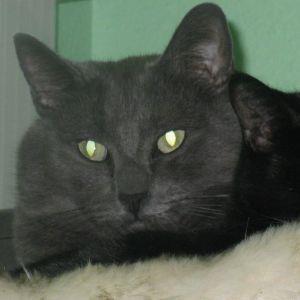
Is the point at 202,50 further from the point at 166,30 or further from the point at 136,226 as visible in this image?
the point at 166,30

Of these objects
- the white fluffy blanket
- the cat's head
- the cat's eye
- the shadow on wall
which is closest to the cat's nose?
the cat's head

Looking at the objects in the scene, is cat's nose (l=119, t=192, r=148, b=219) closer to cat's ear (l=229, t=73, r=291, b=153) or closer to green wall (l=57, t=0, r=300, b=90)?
cat's ear (l=229, t=73, r=291, b=153)

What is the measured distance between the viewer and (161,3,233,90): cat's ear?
1.16 m

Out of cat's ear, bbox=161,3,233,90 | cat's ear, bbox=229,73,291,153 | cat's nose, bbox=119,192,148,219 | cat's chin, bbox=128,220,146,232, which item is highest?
cat's ear, bbox=161,3,233,90

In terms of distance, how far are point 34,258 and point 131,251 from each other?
1.21 ft

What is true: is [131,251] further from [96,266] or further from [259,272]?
[259,272]

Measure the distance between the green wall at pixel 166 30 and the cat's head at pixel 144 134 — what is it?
1.75ft

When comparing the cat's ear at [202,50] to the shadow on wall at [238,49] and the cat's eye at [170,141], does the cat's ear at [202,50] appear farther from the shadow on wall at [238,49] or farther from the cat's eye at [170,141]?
the shadow on wall at [238,49]

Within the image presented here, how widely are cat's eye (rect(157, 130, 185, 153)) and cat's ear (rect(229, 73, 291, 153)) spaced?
0.43 feet

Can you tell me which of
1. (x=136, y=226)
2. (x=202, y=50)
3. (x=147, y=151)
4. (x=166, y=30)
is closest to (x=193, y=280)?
(x=136, y=226)

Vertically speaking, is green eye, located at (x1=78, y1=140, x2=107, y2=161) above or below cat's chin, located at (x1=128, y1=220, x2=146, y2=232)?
above

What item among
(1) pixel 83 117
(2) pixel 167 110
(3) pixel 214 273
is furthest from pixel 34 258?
(3) pixel 214 273

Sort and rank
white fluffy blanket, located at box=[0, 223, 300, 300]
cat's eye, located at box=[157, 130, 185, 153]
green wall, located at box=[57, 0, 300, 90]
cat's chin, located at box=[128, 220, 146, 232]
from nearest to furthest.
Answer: white fluffy blanket, located at box=[0, 223, 300, 300] < cat's chin, located at box=[128, 220, 146, 232] < cat's eye, located at box=[157, 130, 185, 153] < green wall, located at box=[57, 0, 300, 90]

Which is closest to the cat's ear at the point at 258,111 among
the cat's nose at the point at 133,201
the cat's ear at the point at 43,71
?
the cat's nose at the point at 133,201
